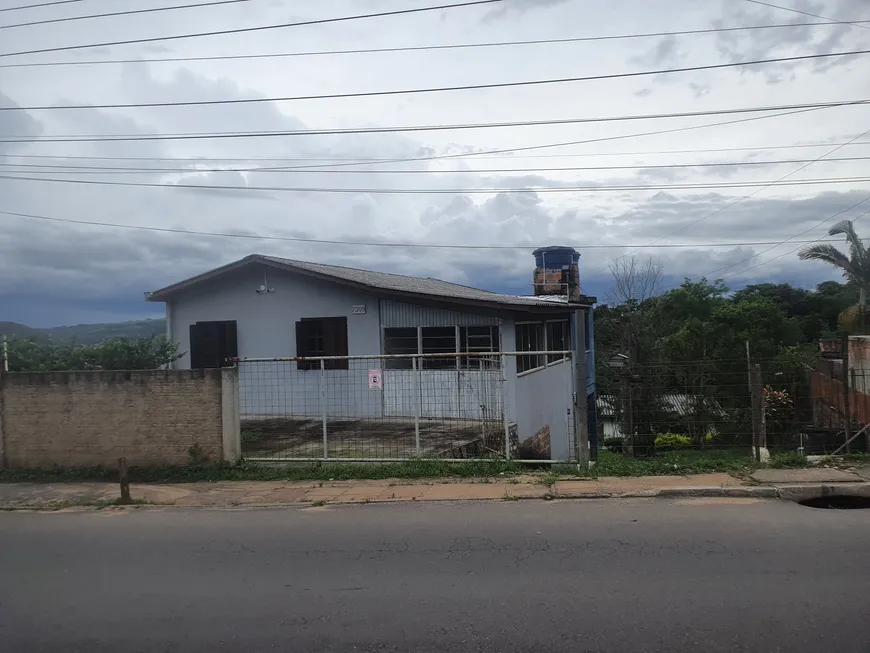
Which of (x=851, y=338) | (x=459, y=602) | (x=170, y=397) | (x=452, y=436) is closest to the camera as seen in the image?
(x=459, y=602)

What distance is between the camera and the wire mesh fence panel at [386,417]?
36.8ft

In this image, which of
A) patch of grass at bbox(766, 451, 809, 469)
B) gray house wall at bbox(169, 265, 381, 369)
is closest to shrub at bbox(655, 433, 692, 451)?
patch of grass at bbox(766, 451, 809, 469)

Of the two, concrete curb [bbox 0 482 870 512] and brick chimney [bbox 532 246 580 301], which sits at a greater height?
brick chimney [bbox 532 246 580 301]

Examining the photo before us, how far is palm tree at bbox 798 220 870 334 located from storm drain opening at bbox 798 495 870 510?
818 inches

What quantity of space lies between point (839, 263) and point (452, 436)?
2183 centimetres

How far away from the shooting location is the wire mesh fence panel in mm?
11227

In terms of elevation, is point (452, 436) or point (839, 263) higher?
point (839, 263)

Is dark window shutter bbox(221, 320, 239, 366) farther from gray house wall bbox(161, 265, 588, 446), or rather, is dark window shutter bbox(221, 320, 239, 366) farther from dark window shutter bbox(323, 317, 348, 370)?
dark window shutter bbox(323, 317, 348, 370)

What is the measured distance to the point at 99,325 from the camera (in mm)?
17031

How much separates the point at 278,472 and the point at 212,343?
8884 millimetres

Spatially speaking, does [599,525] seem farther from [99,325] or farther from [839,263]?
[839,263]

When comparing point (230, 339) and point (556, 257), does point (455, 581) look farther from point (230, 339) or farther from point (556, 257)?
point (556, 257)

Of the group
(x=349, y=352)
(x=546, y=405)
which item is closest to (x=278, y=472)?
(x=349, y=352)

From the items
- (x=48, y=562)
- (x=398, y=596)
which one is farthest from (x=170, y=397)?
(x=398, y=596)
